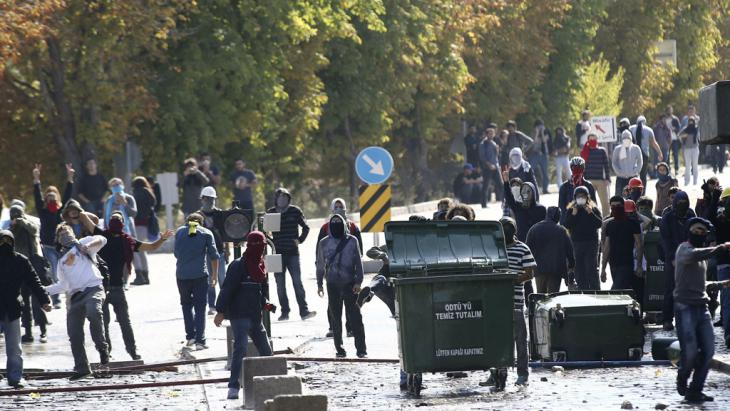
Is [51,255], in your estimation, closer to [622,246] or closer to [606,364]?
[622,246]

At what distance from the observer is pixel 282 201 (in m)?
25.5

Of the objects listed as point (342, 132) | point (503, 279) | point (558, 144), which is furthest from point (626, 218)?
point (342, 132)

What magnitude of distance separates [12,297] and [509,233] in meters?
4.80

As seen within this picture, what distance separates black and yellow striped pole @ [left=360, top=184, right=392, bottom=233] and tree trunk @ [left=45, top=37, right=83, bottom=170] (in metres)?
11.3

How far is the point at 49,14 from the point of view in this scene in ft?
119

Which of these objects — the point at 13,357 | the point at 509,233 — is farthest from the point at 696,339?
the point at 13,357

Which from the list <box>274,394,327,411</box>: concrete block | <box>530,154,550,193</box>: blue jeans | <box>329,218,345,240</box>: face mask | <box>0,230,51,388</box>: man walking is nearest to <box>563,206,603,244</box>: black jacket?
<box>329,218,345,240</box>: face mask

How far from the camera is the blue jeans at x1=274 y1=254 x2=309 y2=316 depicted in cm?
2497

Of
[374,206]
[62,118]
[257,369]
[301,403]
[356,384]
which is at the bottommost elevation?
[356,384]

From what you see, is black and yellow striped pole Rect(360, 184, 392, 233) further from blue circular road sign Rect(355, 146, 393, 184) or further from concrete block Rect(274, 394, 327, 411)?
concrete block Rect(274, 394, 327, 411)

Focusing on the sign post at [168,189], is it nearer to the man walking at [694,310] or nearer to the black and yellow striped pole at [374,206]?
the black and yellow striped pole at [374,206]

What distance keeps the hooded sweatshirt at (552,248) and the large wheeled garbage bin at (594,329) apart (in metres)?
1.90

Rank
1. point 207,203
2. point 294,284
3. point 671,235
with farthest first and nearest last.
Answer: point 207,203
point 294,284
point 671,235

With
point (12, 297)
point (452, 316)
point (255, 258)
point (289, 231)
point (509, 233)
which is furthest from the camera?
point (289, 231)
